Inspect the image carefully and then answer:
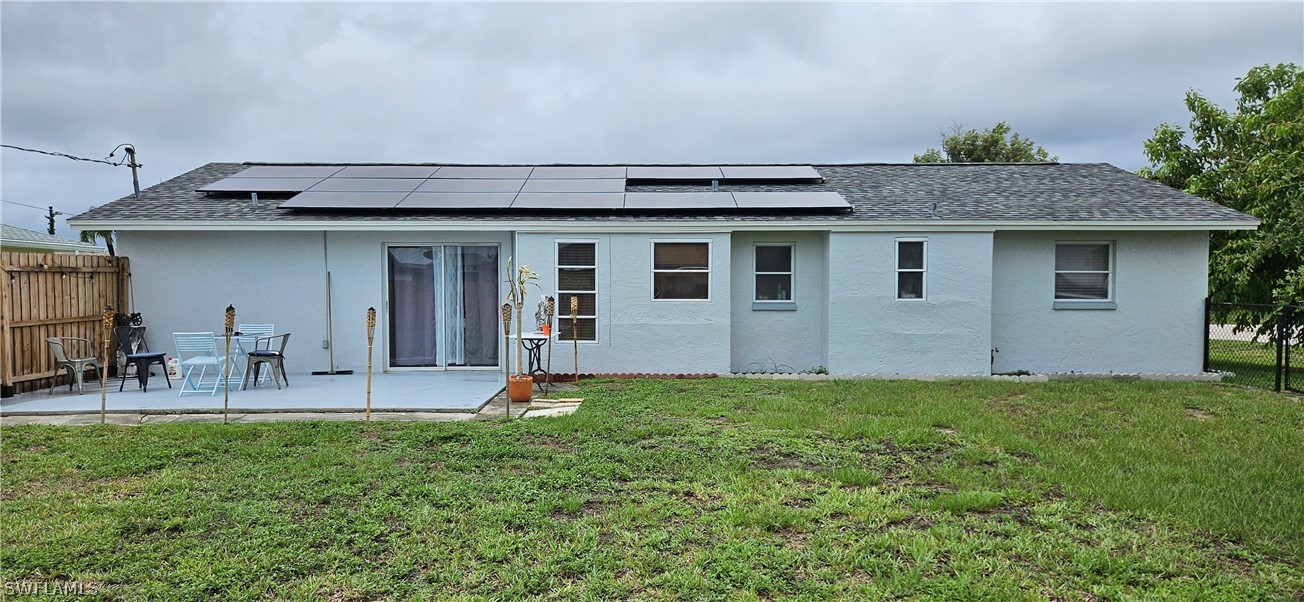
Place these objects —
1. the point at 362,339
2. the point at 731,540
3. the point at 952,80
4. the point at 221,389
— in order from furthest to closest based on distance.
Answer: the point at 952,80
the point at 362,339
the point at 221,389
the point at 731,540

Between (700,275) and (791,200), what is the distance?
82.3 inches

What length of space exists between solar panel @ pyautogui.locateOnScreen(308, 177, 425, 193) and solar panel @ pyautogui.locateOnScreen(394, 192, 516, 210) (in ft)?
2.11

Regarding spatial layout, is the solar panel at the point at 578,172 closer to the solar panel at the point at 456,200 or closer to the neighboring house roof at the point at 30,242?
the solar panel at the point at 456,200

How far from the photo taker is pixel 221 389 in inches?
356

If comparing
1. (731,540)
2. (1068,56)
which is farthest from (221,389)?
(1068,56)

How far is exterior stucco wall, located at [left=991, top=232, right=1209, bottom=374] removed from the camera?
11.0 meters

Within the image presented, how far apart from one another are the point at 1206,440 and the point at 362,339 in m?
10.5

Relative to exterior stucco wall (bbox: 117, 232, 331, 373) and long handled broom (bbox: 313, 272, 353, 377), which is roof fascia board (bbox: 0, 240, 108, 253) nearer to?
exterior stucco wall (bbox: 117, 232, 331, 373)

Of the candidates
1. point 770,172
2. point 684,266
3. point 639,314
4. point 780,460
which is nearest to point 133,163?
point 639,314

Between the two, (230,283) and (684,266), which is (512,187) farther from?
(230,283)

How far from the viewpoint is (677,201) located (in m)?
11.2

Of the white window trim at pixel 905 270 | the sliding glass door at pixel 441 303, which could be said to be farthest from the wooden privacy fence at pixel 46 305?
the white window trim at pixel 905 270

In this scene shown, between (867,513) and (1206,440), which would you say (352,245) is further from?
(1206,440)

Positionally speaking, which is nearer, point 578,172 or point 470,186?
point 470,186
